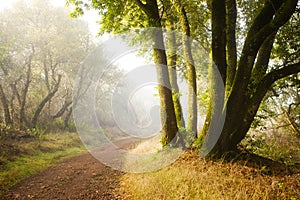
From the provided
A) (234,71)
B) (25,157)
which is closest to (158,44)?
(234,71)

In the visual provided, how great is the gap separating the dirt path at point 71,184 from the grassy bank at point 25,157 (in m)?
0.47

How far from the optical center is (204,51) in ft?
42.9

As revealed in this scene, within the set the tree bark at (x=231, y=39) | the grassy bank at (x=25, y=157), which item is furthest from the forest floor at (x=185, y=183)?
the tree bark at (x=231, y=39)

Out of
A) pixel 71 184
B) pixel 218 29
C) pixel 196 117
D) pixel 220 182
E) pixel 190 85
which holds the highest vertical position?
pixel 218 29

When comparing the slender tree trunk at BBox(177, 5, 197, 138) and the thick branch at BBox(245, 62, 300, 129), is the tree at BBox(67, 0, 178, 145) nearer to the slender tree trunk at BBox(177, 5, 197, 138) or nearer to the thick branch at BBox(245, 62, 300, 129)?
the slender tree trunk at BBox(177, 5, 197, 138)

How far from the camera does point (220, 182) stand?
584 cm

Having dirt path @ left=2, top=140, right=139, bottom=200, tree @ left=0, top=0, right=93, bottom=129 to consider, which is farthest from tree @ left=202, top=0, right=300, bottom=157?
tree @ left=0, top=0, right=93, bottom=129

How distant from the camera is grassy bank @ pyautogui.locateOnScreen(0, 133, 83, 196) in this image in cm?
900

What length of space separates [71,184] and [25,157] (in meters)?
5.33

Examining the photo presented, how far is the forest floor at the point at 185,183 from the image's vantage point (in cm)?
529

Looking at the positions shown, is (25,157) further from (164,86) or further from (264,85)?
(264,85)

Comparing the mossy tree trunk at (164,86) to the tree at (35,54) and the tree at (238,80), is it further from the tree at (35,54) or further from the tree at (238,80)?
the tree at (35,54)

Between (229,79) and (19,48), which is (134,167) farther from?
(19,48)

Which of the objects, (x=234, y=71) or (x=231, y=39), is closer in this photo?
(x=234, y=71)
